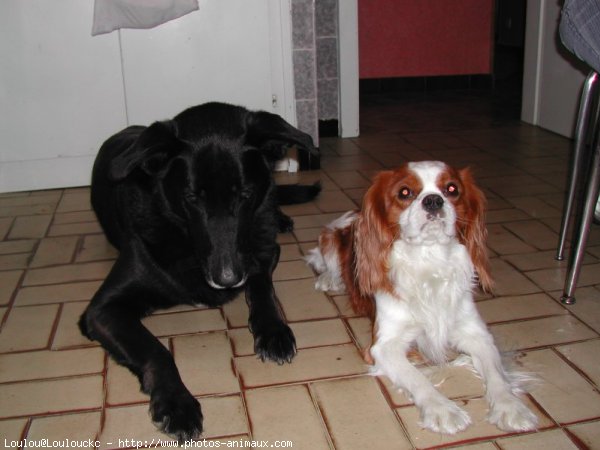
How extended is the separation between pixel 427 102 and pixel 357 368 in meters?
5.08

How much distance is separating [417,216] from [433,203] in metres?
0.06

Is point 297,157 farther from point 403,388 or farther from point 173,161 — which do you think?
point 403,388

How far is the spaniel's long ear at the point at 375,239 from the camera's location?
2.02m

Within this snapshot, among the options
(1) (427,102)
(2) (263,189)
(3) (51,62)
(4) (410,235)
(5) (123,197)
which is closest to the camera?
(4) (410,235)

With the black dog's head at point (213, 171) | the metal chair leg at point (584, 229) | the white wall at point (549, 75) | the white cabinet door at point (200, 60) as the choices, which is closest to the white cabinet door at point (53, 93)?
the white cabinet door at point (200, 60)

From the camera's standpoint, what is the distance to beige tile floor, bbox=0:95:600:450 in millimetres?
1673

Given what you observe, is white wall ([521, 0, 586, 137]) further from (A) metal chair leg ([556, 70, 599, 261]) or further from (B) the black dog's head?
(B) the black dog's head

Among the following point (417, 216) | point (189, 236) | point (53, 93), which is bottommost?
point (189, 236)

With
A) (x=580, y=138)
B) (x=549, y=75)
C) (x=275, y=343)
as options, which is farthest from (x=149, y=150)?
(x=549, y=75)

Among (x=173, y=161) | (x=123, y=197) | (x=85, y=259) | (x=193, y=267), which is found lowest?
(x=85, y=259)

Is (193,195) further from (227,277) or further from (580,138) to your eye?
(580,138)

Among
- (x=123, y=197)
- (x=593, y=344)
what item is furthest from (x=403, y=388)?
(x=123, y=197)

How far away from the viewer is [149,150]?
6.21 ft

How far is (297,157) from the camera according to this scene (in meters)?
4.28
